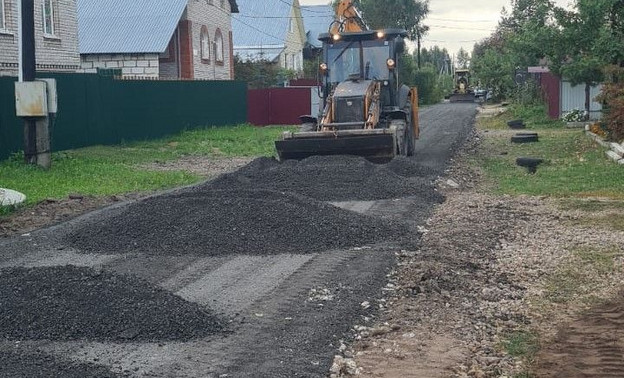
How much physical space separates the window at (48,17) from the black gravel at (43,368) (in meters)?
24.1

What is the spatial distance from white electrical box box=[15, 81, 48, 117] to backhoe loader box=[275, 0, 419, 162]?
514 centimetres

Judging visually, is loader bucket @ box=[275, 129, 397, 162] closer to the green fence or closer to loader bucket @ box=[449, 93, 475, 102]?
the green fence

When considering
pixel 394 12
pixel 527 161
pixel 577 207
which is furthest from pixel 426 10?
pixel 577 207

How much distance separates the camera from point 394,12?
84.2m

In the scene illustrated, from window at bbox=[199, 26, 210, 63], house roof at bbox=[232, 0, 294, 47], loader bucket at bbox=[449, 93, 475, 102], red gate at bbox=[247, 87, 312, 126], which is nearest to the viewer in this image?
red gate at bbox=[247, 87, 312, 126]

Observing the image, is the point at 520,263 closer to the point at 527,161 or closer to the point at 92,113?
the point at 527,161

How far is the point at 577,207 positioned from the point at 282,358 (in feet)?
29.6

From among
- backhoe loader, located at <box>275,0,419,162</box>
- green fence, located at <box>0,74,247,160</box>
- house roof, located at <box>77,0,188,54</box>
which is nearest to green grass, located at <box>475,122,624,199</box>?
backhoe loader, located at <box>275,0,419,162</box>

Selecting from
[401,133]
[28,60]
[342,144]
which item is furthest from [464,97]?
[28,60]

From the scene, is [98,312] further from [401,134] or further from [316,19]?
[316,19]

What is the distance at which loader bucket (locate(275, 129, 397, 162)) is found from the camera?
19.4 meters

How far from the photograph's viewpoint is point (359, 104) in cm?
2072

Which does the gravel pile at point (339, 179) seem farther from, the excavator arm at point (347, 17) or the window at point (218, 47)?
the window at point (218, 47)

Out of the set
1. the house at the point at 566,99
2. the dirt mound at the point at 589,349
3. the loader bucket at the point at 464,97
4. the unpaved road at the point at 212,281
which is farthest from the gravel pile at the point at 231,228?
the loader bucket at the point at 464,97
